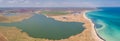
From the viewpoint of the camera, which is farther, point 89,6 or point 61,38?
point 89,6

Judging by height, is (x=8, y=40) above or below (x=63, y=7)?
above

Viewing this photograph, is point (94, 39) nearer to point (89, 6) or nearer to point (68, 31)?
point (68, 31)

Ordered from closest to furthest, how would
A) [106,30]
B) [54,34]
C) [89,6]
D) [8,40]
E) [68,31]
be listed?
[8,40]
[54,34]
[68,31]
[106,30]
[89,6]

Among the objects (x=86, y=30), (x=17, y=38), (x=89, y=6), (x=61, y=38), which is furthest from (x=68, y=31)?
(x=89, y=6)

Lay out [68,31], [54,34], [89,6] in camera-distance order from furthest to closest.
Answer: [89,6] < [68,31] < [54,34]

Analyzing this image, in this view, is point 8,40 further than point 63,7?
No

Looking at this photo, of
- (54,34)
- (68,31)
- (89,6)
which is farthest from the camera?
(89,6)

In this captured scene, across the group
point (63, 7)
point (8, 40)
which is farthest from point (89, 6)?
point (8, 40)

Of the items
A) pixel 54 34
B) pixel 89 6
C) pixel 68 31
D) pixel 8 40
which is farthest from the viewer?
pixel 89 6

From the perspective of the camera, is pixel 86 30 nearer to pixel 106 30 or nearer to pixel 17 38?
pixel 106 30
